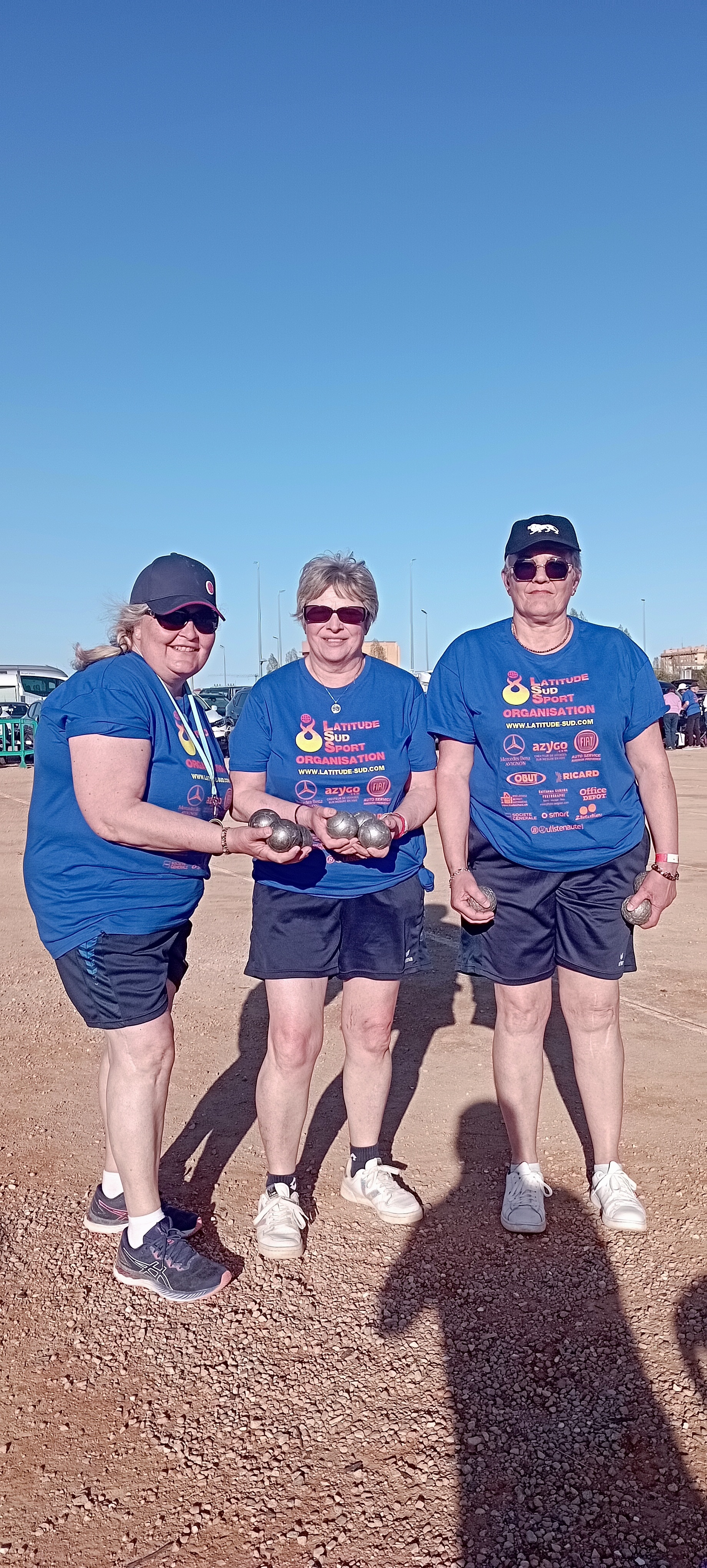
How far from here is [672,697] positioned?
29375 mm

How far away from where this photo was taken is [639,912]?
10.9 feet

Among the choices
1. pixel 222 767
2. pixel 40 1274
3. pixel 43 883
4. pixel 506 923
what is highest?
pixel 222 767

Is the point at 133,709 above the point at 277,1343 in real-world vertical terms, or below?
above

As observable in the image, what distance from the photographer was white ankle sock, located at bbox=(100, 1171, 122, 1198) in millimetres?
3473

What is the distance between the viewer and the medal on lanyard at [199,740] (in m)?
3.07

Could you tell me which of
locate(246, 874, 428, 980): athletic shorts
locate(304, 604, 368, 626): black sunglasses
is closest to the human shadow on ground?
locate(246, 874, 428, 980): athletic shorts

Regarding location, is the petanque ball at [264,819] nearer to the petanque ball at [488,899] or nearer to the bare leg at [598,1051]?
the petanque ball at [488,899]

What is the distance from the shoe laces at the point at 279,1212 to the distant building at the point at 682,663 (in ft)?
174

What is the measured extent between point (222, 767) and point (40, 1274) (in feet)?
5.34

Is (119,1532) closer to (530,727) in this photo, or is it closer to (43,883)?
(43,883)

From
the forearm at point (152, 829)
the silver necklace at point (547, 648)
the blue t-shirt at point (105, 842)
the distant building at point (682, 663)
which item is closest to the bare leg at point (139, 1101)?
the blue t-shirt at point (105, 842)

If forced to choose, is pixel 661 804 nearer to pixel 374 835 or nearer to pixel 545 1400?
pixel 374 835

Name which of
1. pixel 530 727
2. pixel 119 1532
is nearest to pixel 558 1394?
pixel 119 1532

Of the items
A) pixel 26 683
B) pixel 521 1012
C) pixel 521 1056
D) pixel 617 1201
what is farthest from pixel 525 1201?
pixel 26 683
